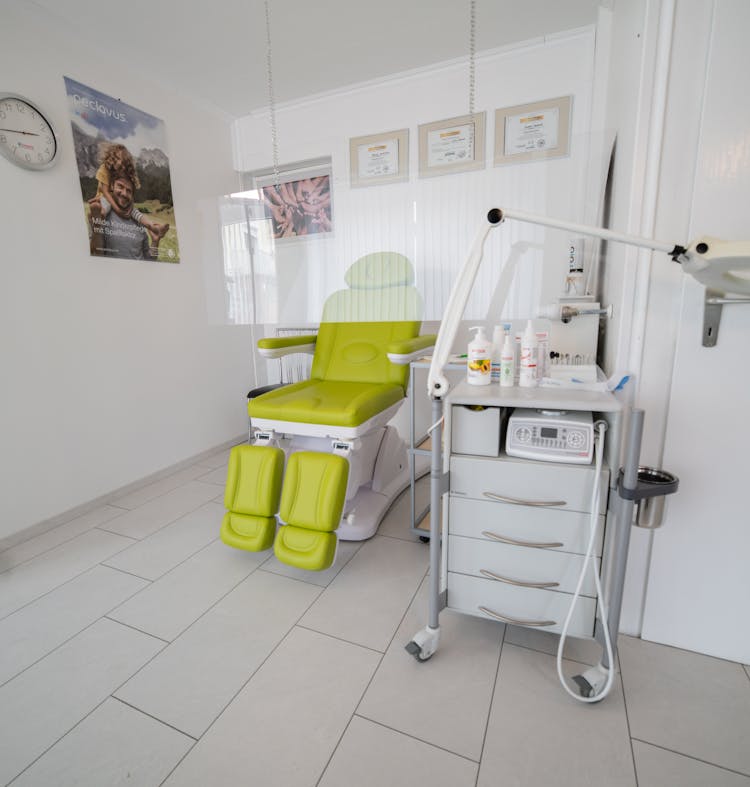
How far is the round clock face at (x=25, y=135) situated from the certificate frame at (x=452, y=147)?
67.1 inches

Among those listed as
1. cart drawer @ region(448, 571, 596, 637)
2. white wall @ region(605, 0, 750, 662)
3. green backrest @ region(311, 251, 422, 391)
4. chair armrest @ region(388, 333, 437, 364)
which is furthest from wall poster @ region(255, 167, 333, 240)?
cart drawer @ region(448, 571, 596, 637)

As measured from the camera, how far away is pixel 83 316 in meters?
2.07

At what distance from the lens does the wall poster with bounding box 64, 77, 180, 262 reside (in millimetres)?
2018

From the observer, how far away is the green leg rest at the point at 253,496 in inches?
64.2

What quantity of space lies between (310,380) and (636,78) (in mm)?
1670

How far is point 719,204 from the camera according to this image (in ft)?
3.44

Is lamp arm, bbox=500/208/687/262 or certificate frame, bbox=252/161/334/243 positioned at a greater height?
certificate frame, bbox=252/161/334/243

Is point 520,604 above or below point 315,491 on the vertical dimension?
below

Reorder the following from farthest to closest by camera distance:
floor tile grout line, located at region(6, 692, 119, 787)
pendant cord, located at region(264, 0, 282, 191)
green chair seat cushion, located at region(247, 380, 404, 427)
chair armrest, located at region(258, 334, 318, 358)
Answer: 1. chair armrest, located at region(258, 334, 318, 358)
2. pendant cord, located at region(264, 0, 282, 191)
3. green chair seat cushion, located at region(247, 380, 404, 427)
4. floor tile grout line, located at region(6, 692, 119, 787)

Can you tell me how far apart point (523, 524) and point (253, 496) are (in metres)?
1.05

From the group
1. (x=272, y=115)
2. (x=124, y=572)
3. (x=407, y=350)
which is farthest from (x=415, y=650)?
(x=272, y=115)

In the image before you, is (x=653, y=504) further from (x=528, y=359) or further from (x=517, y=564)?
(x=528, y=359)

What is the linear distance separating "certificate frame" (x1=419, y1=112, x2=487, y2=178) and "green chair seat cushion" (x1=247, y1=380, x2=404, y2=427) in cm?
89

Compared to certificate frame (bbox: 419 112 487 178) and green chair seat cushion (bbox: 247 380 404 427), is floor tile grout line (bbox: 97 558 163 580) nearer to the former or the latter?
green chair seat cushion (bbox: 247 380 404 427)
